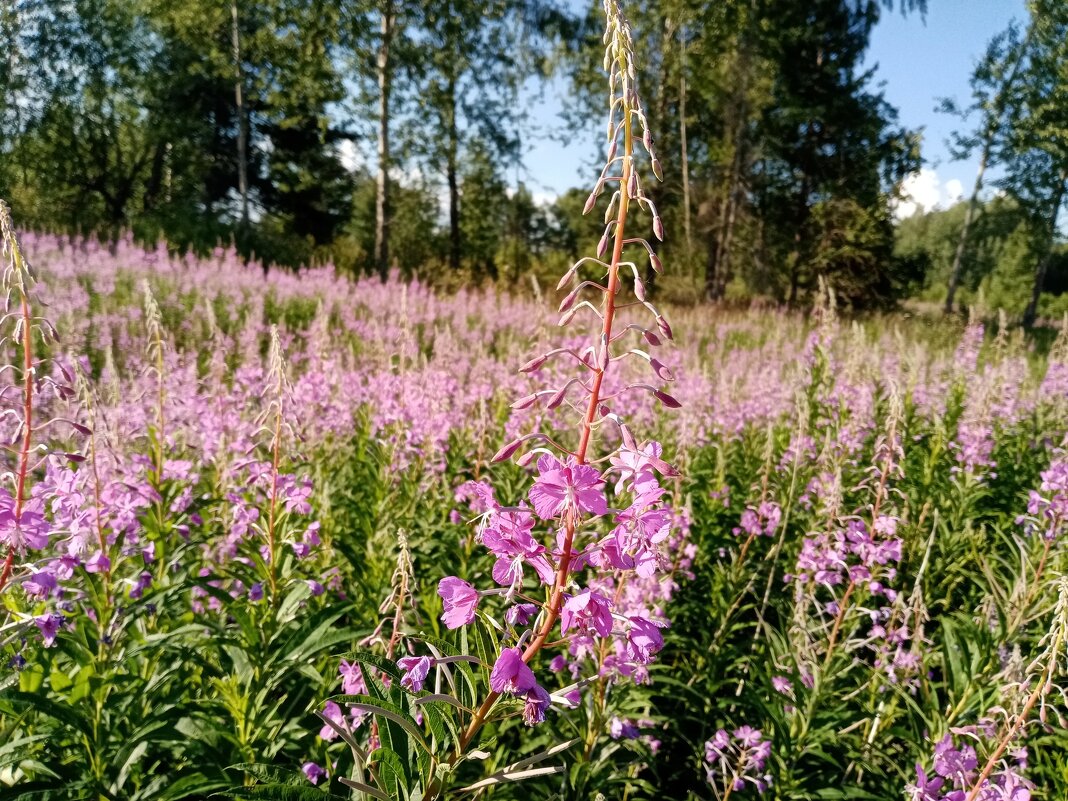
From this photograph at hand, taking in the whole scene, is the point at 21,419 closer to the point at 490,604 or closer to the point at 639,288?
the point at 639,288

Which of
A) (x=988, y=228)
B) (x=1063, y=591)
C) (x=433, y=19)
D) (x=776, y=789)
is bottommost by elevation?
(x=776, y=789)

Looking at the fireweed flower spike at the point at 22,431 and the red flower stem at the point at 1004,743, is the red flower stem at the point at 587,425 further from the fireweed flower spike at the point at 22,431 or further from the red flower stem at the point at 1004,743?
the red flower stem at the point at 1004,743

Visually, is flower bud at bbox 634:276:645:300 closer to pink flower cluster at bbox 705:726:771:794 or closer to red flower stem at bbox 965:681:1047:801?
red flower stem at bbox 965:681:1047:801

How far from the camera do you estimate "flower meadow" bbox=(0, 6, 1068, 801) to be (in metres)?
1.08

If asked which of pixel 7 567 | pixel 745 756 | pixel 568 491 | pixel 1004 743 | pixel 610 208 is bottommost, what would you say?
pixel 745 756

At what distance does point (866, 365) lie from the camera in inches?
222

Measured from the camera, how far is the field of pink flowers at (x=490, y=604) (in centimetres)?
112

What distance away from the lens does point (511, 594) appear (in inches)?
40.4

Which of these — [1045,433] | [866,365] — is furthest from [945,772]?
[1045,433]

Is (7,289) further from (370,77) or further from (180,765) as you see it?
(370,77)

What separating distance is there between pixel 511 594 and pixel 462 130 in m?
21.6

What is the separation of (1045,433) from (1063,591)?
17.8 ft

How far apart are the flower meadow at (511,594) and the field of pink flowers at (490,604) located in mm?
17

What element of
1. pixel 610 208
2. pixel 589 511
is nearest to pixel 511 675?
pixel 589 511
